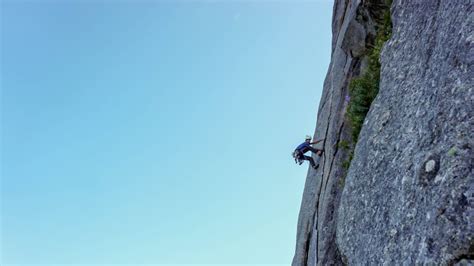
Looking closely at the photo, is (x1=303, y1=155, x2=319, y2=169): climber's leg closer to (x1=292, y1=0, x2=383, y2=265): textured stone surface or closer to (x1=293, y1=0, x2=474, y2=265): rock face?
(x1=292, y1=0, x2=383, y2=265): textured stone surface

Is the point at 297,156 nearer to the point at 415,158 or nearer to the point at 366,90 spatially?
the point at 366,90

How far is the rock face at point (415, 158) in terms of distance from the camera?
6.91 m

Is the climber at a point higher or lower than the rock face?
higher

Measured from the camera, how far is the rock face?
6.91 meters

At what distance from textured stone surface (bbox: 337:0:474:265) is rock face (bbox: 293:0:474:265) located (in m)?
0.02

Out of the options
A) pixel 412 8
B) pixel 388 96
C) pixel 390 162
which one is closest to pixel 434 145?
pixel 390 162

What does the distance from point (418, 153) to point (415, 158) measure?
0.12 m

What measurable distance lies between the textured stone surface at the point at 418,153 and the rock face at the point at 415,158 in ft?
0.07

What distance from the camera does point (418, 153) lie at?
834cm

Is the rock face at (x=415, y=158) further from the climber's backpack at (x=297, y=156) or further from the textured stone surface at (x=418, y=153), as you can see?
the climber's backpack at (x=297, y=156)

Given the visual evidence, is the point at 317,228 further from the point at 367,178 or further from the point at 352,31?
the point at 352,31

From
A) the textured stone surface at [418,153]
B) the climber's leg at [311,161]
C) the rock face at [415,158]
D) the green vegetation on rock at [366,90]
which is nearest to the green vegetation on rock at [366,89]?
the green vegetation on rock at [366,90]

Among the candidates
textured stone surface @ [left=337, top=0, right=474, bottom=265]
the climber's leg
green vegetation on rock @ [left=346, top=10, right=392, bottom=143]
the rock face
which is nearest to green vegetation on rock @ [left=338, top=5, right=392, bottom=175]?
green vegetation on rock @ [left=346, top=10, right=392, bottom=143]

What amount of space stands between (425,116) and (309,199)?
9.63 metres
